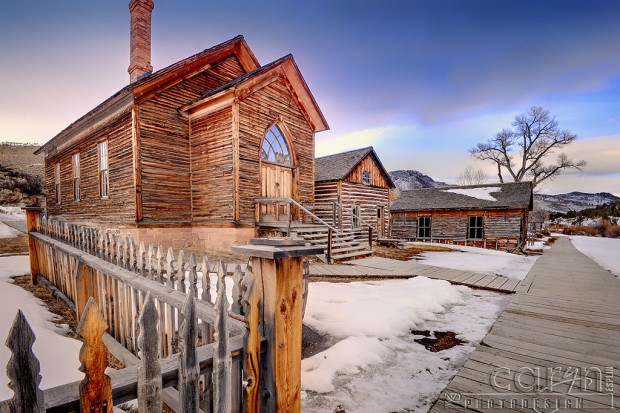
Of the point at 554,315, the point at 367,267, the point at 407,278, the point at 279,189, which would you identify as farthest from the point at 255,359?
the point at 279,189

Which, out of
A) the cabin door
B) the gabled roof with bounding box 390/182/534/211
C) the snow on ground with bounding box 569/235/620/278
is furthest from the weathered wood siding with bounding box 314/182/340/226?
the snow on ground with bounding box 569/235/620/278

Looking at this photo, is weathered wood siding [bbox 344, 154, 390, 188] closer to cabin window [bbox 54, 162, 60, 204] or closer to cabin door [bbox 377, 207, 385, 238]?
cabin door [bbox 377, 207, 385, 238]

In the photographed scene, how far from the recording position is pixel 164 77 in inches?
361

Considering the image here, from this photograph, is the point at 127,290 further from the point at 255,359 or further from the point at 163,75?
the point at 163,75

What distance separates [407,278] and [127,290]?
20.1 ft

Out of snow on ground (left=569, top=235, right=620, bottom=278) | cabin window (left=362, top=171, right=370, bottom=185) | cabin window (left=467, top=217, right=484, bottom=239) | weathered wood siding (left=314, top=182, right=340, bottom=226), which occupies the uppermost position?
cabin window (left=362, top=171, right=370, bottom=185)

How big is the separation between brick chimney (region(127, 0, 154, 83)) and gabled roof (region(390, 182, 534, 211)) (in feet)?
68.3

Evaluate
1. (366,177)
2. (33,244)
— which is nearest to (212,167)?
(33,244)

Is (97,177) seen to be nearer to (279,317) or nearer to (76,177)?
(76,177)

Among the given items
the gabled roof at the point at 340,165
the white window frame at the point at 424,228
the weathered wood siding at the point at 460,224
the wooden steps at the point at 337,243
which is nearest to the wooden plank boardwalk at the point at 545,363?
the wooden steps at the point at 337,243

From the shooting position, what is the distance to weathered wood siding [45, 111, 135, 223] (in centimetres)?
927

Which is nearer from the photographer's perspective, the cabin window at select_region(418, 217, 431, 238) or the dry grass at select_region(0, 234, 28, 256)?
the dry grass at select_region(0, 234, 28, 256)

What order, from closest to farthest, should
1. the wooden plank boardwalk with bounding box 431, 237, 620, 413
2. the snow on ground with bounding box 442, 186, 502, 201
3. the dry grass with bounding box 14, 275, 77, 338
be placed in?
the wooden plank boardwalk with bounding box 431, 237, 620, 413, the dry grass with bounding box 14, 275, 77, 338, the snow on ground with bounding box 442, 186, 502, 201

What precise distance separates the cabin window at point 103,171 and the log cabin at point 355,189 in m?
9.77
